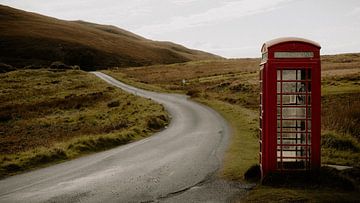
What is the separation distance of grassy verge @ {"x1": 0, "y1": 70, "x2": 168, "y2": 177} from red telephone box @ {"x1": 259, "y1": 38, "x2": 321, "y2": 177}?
30.0 feet

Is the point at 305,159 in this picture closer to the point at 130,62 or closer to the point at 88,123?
the point at 88,123

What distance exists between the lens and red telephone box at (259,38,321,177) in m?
9.39

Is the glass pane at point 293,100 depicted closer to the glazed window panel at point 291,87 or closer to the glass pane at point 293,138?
the glazed window panel at point 291,87

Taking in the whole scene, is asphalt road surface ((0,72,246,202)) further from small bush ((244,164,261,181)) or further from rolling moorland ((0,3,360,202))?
rolling moorland ((0,3,360,202))

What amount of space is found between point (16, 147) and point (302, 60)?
15.8 metres

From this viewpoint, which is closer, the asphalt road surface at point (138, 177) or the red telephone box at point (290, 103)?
the red telephone box at point (290, 103)

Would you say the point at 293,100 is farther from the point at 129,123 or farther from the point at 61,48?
the point at 61,48

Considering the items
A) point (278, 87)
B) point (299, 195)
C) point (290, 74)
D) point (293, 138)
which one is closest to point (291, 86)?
point (290, 74)

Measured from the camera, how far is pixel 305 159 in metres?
9.88

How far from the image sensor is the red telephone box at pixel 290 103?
9.39 m

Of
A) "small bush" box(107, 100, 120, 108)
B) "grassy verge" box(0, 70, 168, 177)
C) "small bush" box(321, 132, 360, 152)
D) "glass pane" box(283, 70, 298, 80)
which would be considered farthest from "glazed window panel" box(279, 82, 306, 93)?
"small bush" box(107, 100, 120, 108)

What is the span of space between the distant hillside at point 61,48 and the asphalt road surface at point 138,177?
106 meters

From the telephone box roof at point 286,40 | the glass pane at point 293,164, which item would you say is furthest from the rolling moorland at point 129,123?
the telephone box roof at point 286,40

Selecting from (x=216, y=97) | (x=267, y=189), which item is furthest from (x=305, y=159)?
(x=216, y=97)
